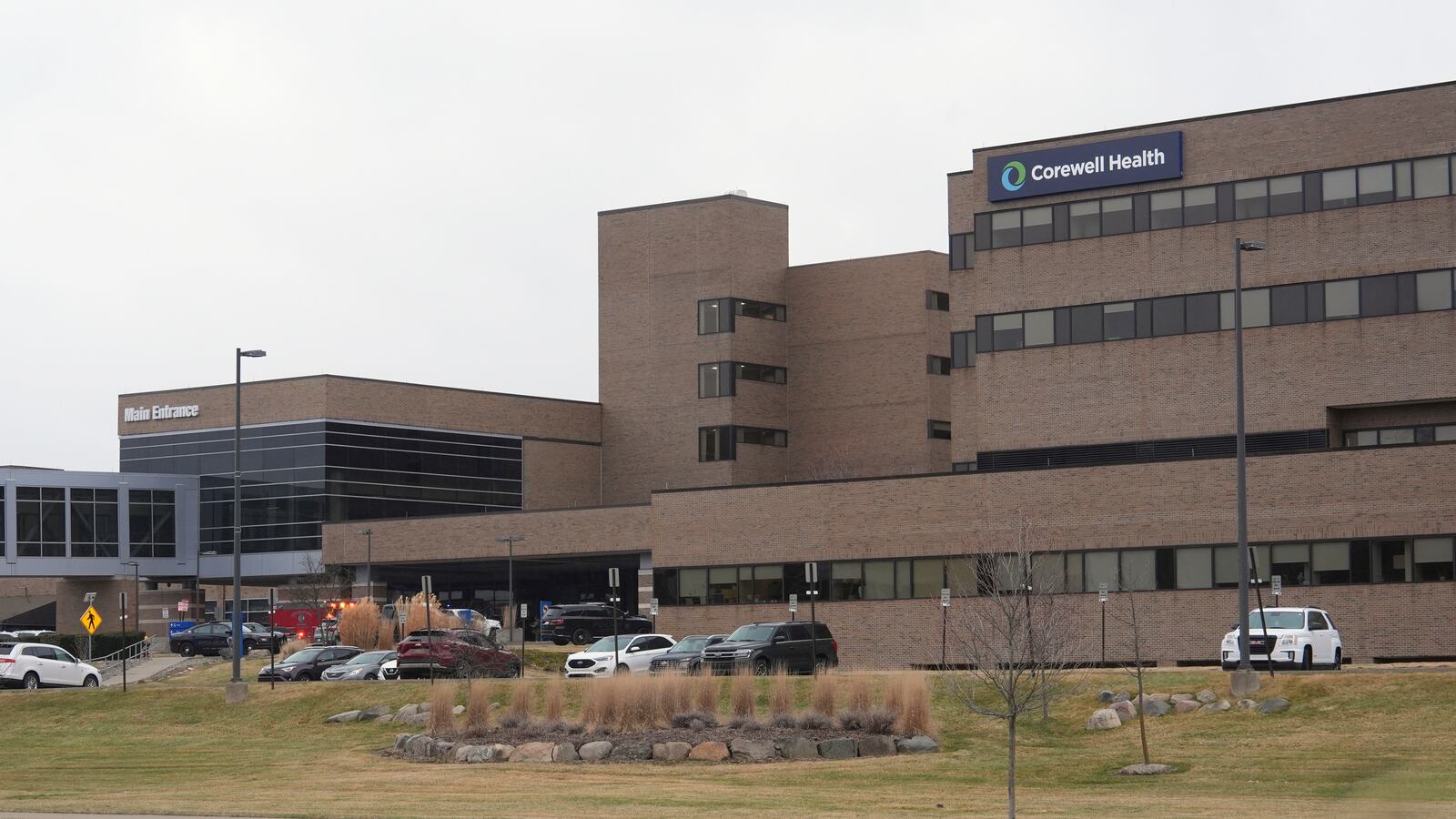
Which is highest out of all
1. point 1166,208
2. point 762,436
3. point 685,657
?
point 1166,208

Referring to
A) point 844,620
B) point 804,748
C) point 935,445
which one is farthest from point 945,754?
point 935,445

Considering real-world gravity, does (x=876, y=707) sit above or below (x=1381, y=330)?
below

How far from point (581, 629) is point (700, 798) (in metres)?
43.4

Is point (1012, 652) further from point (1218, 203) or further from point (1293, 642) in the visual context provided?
point (1218, 203)

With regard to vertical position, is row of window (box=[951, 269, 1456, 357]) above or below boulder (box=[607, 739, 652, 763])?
above

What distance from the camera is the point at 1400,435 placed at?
2259 inches

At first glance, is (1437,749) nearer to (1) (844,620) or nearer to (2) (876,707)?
(2) (876,707)

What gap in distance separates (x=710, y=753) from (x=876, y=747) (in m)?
3.13

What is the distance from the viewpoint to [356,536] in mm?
86000

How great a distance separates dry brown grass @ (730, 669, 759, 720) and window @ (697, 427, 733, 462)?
50.6 metres

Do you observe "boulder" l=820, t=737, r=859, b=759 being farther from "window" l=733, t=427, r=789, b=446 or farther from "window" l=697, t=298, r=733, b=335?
"window" l=697, t=298, r=733, b=335

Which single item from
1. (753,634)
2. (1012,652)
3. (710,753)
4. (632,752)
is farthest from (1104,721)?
(753,634)

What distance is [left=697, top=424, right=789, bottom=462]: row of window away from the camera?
88188mm

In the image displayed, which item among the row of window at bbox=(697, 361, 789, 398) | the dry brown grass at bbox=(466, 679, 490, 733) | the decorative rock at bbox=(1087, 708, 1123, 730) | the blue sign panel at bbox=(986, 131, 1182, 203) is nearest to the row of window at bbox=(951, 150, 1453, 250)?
the blue sign panel at bbox=(986, 131, 1182, 203)
